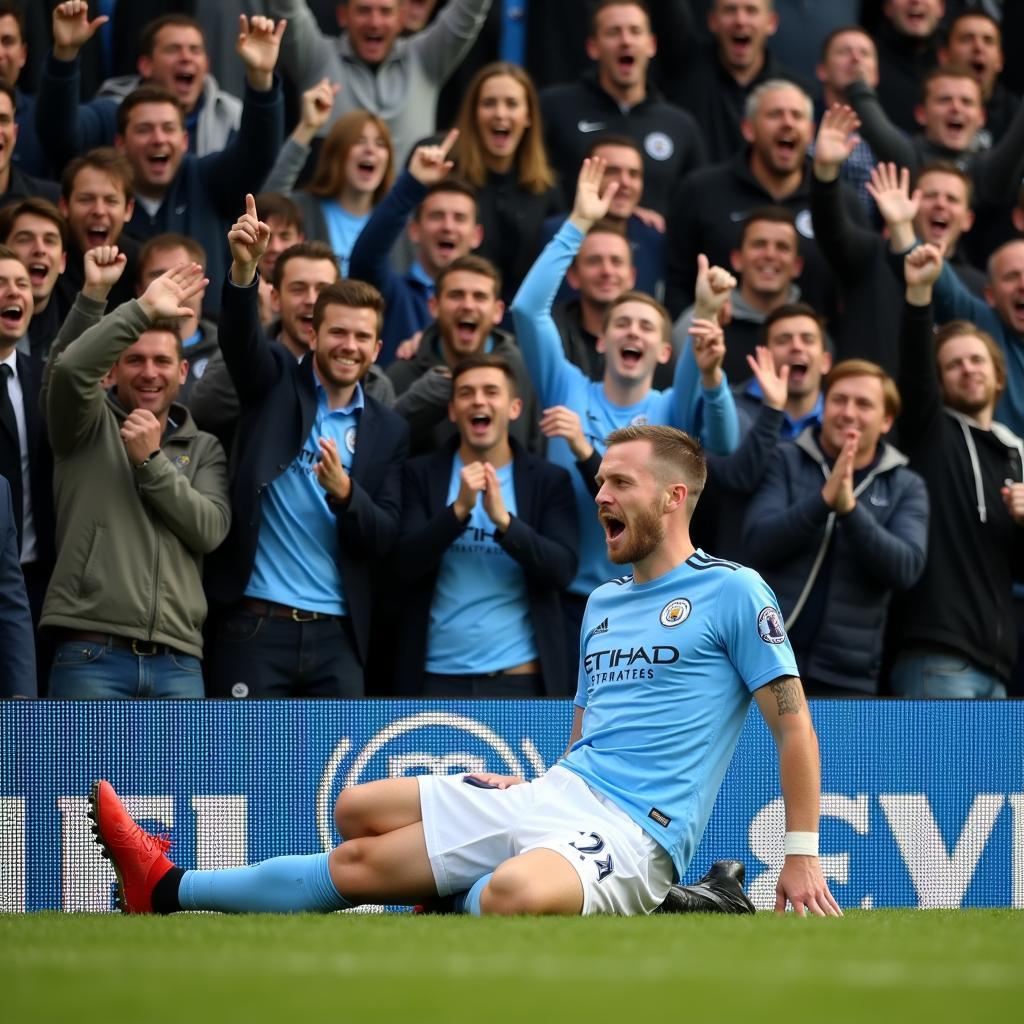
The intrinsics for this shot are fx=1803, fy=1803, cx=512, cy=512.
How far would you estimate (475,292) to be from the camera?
368 inches

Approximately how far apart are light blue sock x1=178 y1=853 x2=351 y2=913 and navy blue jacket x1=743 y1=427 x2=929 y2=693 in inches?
136

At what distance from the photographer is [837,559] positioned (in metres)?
8.97

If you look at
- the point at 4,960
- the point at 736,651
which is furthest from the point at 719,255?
the point at 4,960

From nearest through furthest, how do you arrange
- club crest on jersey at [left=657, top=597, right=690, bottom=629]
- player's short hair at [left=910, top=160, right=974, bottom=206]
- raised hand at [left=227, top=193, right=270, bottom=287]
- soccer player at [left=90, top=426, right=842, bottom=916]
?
soccer player at [left=90, top=426, right=842, bottom=916], club crest on jersey at [left=657, top=597, right=690, bottom=629], raised hand at [left=227, top=193, right=270, bottom=287], player's short hair at [left=910, top=160, right=974, bottom=206]

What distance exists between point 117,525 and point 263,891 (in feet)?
7.67

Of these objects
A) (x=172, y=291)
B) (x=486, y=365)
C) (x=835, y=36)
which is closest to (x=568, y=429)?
(x=486, y=365)

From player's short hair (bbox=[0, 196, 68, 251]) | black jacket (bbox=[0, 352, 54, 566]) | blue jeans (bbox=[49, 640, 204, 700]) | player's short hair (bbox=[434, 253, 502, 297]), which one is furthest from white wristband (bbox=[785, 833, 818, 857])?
player's short hair (bbox=[0, 196, 68, 251])

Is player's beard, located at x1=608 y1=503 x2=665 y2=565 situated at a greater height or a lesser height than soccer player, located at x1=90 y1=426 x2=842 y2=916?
greater

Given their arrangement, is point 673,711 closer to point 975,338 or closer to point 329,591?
point 329,591

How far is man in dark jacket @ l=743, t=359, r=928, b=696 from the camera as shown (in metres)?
8.77

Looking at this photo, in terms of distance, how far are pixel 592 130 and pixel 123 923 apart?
721 cm

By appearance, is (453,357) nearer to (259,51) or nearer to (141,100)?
(259,51)

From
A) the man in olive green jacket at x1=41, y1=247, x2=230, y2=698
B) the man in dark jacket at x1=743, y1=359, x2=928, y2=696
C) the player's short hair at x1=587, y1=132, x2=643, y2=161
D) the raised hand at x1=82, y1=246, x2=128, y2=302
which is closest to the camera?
the man in olive green jacket at x1=41, y1=247, x2=230, y2=698

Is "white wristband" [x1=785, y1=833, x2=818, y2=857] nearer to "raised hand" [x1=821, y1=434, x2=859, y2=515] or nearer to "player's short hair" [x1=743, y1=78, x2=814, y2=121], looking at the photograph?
"raised hand" [x1=821, y1=434, x2=859, y2=515]
